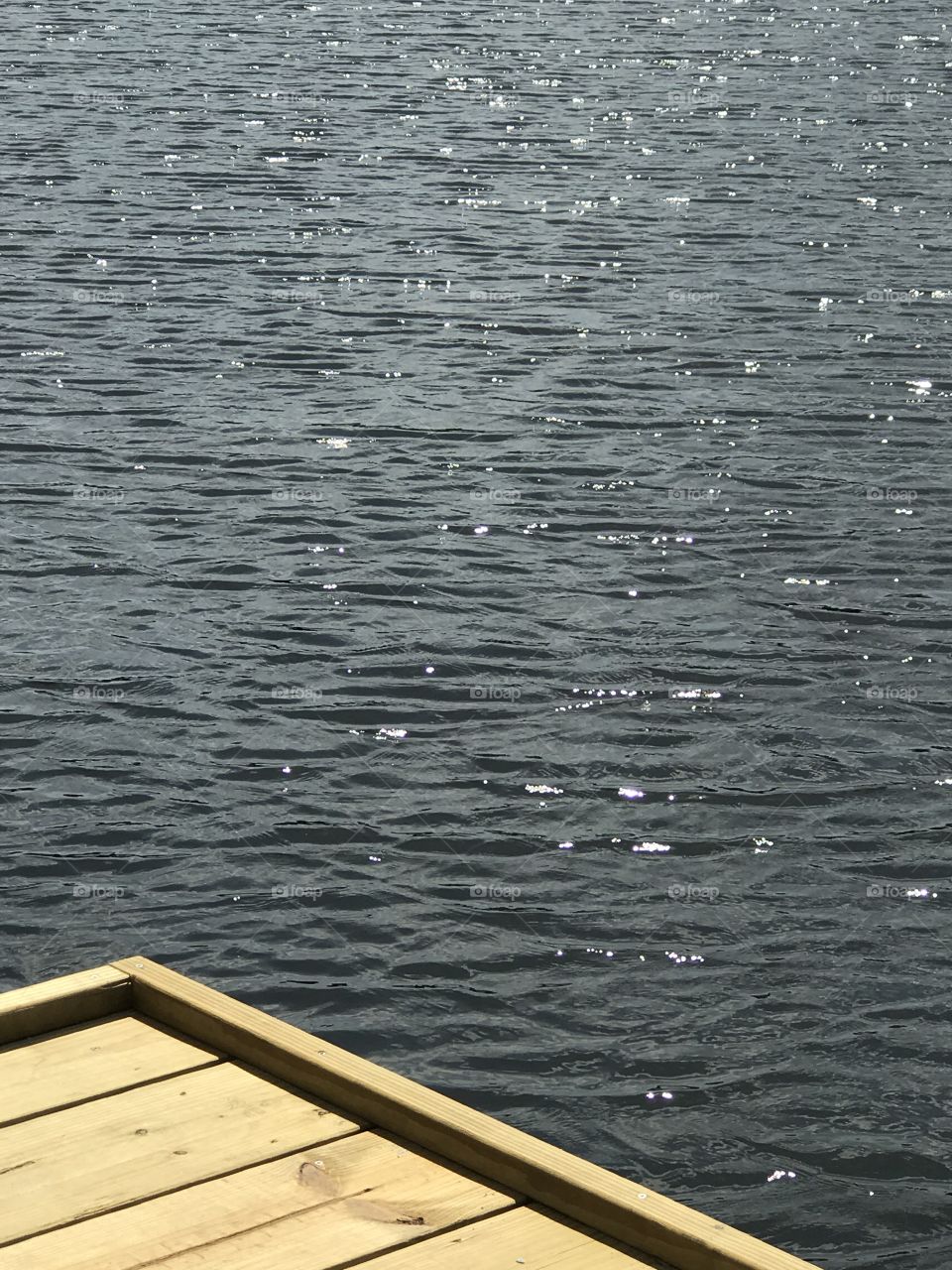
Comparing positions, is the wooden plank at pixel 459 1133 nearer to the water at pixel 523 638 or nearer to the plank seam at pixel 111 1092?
the plank seam at pixel 111 1092

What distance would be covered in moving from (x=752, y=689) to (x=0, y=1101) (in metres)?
Result: 8.70

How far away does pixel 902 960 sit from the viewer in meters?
11.7

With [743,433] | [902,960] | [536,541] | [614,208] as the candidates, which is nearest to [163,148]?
[614,208]

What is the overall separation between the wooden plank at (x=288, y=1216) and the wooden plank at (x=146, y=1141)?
0.11 meters

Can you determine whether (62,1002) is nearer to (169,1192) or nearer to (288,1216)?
(169,1192)

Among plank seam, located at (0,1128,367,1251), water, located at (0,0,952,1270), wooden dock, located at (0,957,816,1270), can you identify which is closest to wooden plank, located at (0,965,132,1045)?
wooden dock, located at (0,957,816,1270)

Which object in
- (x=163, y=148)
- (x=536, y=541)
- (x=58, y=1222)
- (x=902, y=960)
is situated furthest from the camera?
(x=163, y=148)

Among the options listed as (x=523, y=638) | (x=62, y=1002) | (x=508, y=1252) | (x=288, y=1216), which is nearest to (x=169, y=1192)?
(x=288, y=1216)

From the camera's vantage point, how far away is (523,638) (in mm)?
16203

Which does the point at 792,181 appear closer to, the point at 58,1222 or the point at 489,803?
the point at 489,803

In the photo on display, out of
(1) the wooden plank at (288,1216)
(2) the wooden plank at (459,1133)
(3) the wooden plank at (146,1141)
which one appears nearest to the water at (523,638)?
(2) the wooden plank at (459,1133)

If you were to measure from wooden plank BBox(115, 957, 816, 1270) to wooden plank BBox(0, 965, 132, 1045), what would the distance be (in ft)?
0.33

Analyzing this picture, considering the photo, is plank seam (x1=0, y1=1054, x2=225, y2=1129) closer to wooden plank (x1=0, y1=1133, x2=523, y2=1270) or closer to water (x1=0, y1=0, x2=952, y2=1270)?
wooden plank (x1=0, y1=1133, x2=523, y2=1270)

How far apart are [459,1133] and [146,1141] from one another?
1.28 metres
